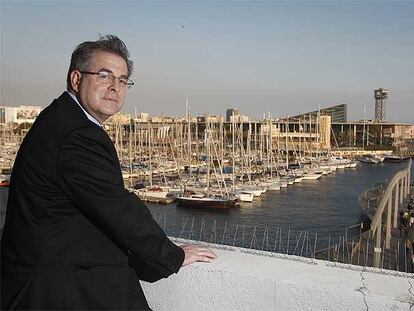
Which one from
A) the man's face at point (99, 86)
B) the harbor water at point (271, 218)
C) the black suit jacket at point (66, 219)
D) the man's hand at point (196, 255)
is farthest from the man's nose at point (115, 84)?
the harbor water at point (271, 218)

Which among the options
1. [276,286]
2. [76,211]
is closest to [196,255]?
[276,286]

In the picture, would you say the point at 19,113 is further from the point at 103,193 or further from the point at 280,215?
the point at 103,193

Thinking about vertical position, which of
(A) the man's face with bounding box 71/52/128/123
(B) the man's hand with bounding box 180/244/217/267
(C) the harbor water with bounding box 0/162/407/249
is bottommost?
(C) the harbor water with bounding box 0/162/407/249

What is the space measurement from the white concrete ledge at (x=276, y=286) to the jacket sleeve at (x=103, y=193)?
347mm

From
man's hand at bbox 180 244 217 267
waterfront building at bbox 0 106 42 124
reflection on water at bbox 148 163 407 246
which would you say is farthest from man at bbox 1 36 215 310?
waterfront building at bbox 0 106 42 124

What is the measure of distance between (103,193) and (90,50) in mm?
374

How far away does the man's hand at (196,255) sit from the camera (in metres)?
1.48

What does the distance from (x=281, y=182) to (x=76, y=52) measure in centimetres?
3237

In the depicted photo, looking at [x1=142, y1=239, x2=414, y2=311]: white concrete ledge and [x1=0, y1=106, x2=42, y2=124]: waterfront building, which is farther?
[x1=0, y1=106, x2=42, y2=124]: waterfront building

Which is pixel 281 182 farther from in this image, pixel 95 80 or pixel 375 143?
pixel 375 143

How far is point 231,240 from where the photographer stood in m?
17.2

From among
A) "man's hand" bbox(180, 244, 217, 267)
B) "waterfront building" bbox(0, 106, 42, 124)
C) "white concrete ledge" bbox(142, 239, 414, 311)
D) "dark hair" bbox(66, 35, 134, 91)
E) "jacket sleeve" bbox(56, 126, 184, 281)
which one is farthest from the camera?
"waterfront building" bbox(0, 106, 42, 124)

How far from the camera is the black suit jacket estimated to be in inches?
42.4

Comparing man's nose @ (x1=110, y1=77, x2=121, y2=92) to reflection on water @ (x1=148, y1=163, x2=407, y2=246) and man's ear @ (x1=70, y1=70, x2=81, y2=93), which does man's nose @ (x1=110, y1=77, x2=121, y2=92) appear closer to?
man's ear @ (x1=70, y1=70, x2=81, y2=93)
